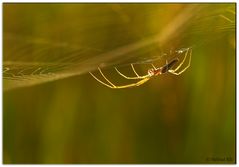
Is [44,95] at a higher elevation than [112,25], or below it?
below

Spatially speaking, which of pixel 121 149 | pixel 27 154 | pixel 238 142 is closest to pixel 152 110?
pixel 121 149

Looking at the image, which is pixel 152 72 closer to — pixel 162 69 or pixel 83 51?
pixel 162 69

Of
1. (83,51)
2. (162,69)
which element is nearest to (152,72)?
(162,69)

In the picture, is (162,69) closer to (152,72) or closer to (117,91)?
(152,72)

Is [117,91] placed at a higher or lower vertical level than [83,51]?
lower

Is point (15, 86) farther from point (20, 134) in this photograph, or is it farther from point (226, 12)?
point (226, 12)

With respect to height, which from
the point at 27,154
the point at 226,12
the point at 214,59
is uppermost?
the point at 226,12

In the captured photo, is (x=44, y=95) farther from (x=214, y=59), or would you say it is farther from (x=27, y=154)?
(x=214, y=59)
